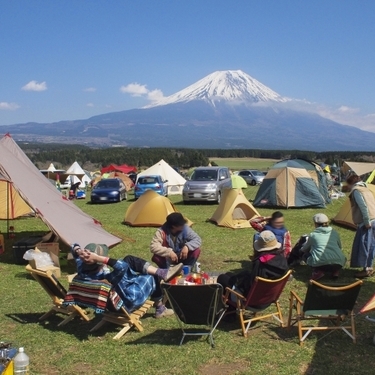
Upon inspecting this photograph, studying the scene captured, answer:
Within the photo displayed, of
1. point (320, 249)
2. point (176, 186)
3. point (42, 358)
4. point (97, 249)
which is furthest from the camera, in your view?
point (176, 186)

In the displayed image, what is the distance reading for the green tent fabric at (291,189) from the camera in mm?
19047

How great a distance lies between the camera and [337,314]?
18.2 feet

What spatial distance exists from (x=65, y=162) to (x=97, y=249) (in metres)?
72.1

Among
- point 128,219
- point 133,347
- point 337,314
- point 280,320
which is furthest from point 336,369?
point 128,219

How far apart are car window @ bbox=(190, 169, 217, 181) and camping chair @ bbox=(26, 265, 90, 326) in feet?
51.2

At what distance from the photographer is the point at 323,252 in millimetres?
8055

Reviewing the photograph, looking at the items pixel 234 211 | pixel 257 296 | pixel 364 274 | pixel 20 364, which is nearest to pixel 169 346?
pixel 257 296

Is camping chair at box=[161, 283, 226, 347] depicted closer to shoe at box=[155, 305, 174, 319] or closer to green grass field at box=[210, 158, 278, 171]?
shoe at box=[155, 305, 174, 319]

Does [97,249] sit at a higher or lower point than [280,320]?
higher

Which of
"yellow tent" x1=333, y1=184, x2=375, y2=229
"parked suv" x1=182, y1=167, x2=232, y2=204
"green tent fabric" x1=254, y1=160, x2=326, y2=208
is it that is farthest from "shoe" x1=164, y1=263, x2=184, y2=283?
"parked suv" x1=182, y1=167, x2=232, y2=204

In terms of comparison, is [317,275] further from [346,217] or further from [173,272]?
[346,217]

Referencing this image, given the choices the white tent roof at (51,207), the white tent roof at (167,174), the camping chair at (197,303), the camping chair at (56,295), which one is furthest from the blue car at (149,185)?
the camping chair at (197,303)

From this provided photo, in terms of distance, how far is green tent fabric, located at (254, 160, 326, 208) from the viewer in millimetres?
19047

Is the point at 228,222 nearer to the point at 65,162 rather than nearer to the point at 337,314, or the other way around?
the point at 337,314
